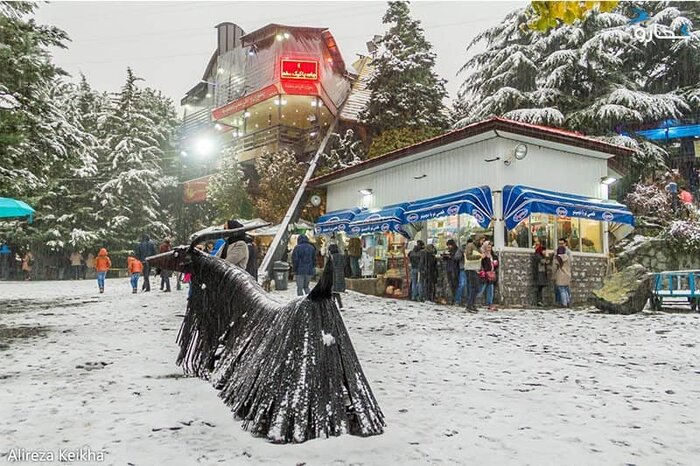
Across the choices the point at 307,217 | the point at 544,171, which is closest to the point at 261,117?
the point at 307,217

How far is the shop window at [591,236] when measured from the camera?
14.6m

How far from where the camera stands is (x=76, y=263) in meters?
27.8

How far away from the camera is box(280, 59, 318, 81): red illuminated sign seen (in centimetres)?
3005

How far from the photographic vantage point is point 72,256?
27609 millimetres

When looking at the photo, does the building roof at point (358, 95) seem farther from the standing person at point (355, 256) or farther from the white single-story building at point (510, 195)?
the white single-story building at point (510, 195)

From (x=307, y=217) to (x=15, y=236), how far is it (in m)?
17.0

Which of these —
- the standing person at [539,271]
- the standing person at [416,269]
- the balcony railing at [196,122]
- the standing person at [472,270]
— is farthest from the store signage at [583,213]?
the balcony railing at [196,122]

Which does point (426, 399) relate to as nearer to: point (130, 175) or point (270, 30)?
point (130, 175)

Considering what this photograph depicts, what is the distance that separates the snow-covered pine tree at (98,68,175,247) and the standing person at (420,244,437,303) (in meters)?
21.0

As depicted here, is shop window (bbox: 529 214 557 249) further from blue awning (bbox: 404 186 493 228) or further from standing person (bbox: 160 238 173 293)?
standing person (bbox: 160 238 173 293)

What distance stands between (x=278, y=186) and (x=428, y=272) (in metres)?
11.7

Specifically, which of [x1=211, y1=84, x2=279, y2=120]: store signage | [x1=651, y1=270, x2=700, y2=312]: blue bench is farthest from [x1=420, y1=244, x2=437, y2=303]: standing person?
[x1=211, y1=84, x2=279, y2=120]: store signage

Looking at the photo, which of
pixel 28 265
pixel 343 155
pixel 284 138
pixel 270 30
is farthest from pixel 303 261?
pixel 270 30

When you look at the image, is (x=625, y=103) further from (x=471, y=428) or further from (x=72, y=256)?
(x=72, y=256)
